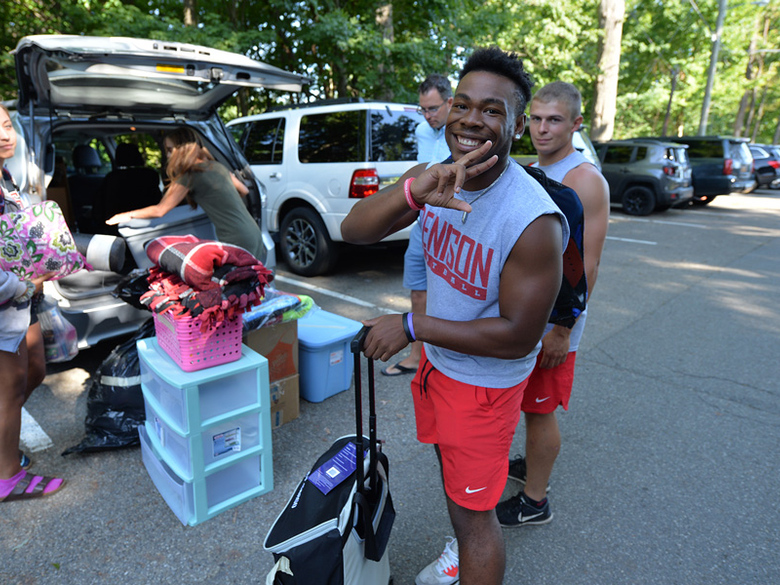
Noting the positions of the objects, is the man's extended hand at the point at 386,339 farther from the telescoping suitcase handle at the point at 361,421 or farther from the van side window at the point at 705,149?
the van side window at the point at 705,149

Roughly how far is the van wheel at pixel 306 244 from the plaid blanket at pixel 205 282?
387cm

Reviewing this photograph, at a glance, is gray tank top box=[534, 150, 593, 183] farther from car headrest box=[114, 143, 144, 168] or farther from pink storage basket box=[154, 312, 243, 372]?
car headrest box=[114, 143, 144, 168]

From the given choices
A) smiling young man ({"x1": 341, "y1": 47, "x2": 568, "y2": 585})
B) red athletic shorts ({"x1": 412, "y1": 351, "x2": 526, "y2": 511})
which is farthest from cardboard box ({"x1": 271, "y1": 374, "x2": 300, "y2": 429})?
red athletic shorts ({"x1": 412, "y1": 351, "x2": 526, "y2": 511})

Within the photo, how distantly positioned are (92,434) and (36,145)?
1981mm

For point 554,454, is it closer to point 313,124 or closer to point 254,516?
point 254,516

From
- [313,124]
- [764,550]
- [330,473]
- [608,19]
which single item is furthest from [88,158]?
[608,19]

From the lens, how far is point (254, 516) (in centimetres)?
259

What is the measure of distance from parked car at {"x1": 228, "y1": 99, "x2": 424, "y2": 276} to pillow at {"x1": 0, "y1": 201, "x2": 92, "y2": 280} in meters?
3.53

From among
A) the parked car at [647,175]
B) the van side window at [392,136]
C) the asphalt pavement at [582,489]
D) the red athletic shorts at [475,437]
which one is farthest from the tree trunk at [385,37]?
the red athletic shorts at [475,437]

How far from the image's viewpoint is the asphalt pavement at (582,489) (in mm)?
2305

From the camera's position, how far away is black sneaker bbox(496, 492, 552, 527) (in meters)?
2.55

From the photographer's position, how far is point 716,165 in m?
14.4

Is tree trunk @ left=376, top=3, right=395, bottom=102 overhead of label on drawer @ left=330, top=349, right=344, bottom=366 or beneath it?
overhead

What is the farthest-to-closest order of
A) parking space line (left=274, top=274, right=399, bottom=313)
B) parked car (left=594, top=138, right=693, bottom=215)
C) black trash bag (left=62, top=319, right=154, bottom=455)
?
parked car (left=594, top=138, right=693, bottom=215), parking space line (left=274, top=274, right=399, bottom=313), black trash bag (left=62, top=319, right=154, bottom=455)
